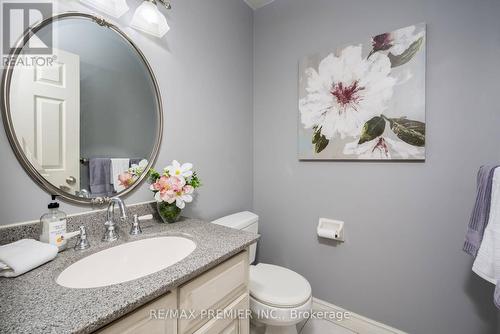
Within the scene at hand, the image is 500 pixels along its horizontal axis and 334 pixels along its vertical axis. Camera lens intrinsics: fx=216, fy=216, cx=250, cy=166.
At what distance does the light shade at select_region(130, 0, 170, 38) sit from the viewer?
3.62 ft

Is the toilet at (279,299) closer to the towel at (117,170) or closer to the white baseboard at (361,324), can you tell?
the white baseboard at (361,324)

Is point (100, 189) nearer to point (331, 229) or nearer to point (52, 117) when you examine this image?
point (52, 117)

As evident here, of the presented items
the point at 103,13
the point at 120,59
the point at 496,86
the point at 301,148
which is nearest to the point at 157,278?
the point at 120,59

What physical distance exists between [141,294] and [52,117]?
2.69 feet

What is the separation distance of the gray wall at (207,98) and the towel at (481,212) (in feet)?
4.56

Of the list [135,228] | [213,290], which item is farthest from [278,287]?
[135,228]

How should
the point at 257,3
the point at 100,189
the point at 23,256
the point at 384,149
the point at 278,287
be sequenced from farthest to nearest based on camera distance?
the point at 257,3, the point at 384,149, the point at 278,287, the point at 100,189, the point at 23,256

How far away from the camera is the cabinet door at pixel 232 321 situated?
81cm

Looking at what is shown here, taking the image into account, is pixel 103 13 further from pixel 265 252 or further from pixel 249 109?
pixel 265 252

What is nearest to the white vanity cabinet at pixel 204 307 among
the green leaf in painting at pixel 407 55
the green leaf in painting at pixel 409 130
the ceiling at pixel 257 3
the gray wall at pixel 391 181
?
the gray wall at pixel 391 181

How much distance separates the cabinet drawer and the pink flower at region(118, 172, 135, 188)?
0.66 metres

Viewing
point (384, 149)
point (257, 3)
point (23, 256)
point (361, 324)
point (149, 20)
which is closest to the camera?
point (23, 256)

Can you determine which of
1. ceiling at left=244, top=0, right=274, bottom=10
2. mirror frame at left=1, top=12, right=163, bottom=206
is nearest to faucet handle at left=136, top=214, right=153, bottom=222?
mirror frame at left=1, top=12, right=163, bottom=206

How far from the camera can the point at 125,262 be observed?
921 mm
